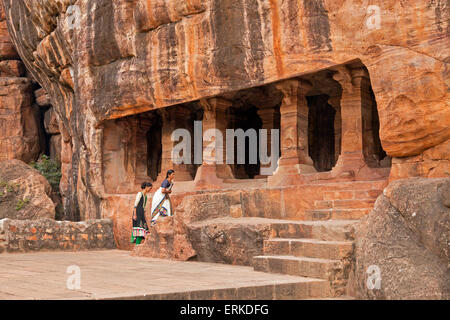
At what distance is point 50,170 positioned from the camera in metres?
21.9

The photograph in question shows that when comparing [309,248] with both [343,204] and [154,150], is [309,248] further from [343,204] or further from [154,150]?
[154,150]

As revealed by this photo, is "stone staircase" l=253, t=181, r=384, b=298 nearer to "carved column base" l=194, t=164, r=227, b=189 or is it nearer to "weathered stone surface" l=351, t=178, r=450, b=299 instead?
"weathered stone surface" l=351, t=178, r=450, b=299

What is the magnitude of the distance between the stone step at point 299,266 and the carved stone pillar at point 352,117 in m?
4.47

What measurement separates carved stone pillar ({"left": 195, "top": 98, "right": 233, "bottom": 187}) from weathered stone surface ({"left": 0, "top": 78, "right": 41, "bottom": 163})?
12.4 metres

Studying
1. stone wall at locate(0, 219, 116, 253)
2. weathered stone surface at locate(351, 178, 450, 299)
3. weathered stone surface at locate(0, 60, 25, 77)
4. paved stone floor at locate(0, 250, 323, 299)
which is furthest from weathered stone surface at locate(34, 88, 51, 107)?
weathered stone surface at locate(351, 178, 450, 299)

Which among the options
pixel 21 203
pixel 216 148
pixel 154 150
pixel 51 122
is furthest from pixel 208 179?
pixel 51 122

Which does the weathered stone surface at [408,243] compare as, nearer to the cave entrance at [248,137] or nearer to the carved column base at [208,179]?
the carved column base at [208,179]

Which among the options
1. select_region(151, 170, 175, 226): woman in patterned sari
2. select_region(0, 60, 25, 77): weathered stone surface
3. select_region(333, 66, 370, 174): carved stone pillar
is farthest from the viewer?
select_region(0, 60, 25, 77): weathered stone surface

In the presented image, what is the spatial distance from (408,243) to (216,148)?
8381mm

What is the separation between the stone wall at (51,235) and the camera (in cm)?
1018

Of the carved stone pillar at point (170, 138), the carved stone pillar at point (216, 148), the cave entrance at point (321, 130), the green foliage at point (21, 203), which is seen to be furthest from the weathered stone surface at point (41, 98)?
the cave entrance at point (321, 130)

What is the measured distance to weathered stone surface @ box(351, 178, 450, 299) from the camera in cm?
500
